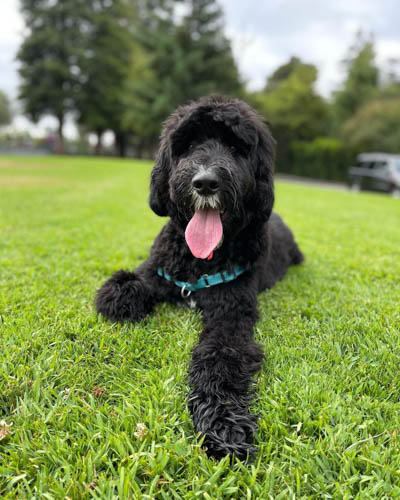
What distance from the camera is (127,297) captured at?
9.31 feet

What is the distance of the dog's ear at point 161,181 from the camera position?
2985 millimetres

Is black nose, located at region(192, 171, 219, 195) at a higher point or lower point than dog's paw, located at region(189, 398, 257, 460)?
higher

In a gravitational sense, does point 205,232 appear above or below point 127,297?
above

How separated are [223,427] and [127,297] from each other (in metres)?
1.39

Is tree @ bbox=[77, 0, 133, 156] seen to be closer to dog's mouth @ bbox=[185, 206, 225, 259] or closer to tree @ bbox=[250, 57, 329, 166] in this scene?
tree @ bbox=[250, 57, 329, 166]

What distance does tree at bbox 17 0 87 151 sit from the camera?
144ft

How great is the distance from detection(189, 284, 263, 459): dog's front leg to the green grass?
0.25ft

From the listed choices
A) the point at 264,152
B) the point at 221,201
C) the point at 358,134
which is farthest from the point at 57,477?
the point at 358,134

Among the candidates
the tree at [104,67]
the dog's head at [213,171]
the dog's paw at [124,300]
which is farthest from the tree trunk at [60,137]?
the dog's paw at [124,300]

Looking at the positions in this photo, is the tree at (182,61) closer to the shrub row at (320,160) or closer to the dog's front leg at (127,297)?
the shrub row at (320,160)

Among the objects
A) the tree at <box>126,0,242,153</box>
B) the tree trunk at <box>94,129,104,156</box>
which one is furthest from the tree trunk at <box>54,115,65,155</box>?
the tree at <box>126,0,242,153</box>

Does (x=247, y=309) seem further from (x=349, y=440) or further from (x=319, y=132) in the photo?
(x=319, y=132)

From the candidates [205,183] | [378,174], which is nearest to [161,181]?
[205,183]

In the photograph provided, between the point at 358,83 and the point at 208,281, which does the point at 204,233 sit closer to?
the point at 208,281
